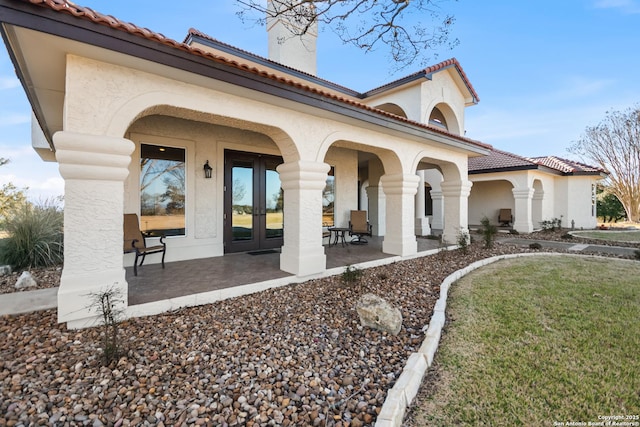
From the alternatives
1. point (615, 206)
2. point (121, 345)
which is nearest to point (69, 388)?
point (121, 345)

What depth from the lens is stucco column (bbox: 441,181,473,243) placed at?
373 inches

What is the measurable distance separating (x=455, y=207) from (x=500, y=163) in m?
7.71

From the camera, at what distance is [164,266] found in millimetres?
5895

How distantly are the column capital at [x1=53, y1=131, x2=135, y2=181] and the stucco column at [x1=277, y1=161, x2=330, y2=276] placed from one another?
2.72 m

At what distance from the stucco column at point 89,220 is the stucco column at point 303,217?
2727 millimetres

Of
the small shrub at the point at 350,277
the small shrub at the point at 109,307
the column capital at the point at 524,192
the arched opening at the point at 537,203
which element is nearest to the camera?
the small shrub at the point at 109,307

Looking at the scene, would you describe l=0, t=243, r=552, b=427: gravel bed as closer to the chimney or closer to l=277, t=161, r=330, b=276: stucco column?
l=277, t=161, r=330, b=276: stucco column

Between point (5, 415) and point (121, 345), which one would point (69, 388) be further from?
point (121, 345)

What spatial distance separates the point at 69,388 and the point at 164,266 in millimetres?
3768

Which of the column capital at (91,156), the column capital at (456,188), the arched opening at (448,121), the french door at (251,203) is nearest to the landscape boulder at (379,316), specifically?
the column capital at (91,156)

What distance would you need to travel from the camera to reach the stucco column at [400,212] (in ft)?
24.3

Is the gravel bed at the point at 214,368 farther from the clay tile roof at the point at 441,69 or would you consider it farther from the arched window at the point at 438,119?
the arched window at the point at 438,119

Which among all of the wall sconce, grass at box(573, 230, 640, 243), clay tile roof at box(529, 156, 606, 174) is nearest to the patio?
the wall sconce

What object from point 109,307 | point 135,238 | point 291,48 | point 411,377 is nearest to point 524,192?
point 291,48
